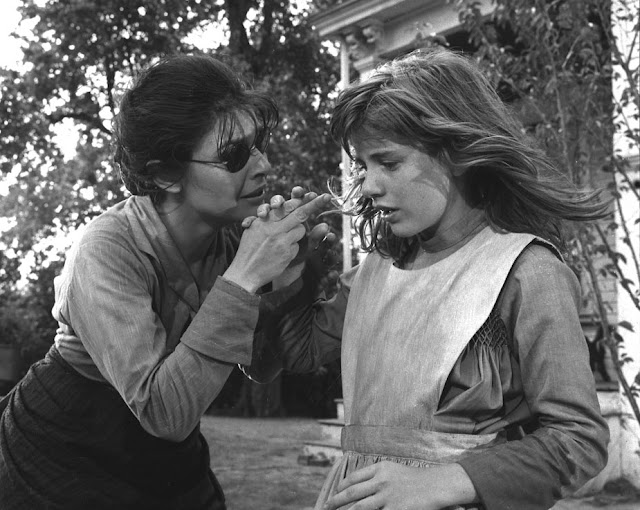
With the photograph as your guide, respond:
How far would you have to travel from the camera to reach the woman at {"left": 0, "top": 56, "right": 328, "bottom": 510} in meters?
1.75

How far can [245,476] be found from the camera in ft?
23.3

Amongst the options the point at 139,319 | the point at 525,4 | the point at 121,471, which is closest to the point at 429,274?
the point at 139,319

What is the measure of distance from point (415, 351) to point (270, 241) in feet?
1.53

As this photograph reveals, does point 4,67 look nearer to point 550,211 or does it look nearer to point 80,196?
point 80,196

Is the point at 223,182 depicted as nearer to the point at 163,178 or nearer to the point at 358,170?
the point at 163,178

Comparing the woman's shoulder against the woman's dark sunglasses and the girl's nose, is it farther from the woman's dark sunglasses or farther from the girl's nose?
the girl's nose

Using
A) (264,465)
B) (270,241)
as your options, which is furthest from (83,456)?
(264,465)

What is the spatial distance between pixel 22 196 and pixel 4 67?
2154mm

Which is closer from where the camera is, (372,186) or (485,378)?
(485,378)

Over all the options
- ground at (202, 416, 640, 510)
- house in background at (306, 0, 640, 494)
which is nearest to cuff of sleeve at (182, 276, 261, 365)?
house in background at (306, 0, 640, 494)

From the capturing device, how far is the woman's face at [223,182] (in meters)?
1.96

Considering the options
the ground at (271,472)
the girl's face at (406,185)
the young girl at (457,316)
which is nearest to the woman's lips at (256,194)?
the young girl at (457,316)

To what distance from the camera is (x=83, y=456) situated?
75.8 inches

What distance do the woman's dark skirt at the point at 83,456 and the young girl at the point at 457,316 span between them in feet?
1.75
